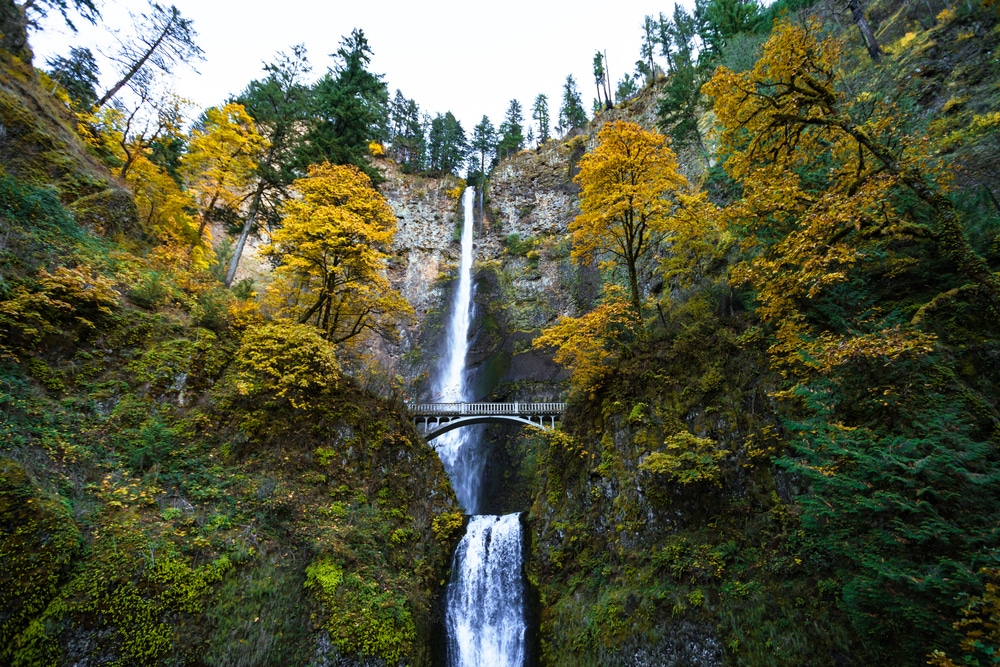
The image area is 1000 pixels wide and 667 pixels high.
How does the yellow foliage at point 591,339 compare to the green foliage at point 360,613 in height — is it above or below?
above

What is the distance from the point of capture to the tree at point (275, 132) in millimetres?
16172

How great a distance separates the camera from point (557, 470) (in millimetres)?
13969

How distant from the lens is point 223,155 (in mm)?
15594

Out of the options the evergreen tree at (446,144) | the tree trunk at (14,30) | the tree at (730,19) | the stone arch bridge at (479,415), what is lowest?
the stone arch bridge at (479,415)

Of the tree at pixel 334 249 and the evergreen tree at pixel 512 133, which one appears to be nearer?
the tree at pixel 334 249

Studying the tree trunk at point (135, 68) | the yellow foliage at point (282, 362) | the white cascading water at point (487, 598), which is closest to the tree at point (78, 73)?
the tree trunk at point (135, 68)

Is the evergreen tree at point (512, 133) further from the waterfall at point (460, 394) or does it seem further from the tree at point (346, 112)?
the tree at point (346, 112)

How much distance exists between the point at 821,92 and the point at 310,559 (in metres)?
13.6

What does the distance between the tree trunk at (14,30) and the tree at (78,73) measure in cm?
200

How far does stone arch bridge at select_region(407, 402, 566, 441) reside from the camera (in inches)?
898

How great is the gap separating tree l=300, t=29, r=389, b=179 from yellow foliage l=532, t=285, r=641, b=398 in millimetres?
10815

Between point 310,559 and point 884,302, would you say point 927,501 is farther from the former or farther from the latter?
point 310,559

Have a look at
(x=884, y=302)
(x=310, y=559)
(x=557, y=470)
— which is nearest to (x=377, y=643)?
(x=310, y=559)

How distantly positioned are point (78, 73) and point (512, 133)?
41.6 metres
